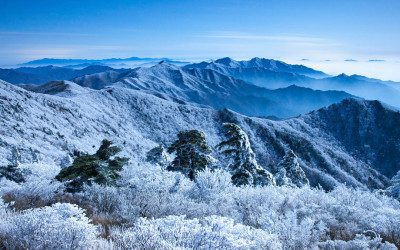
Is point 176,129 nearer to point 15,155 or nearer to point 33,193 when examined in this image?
point 15,155

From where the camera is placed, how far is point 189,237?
438cm

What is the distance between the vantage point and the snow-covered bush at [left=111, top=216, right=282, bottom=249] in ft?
13.3

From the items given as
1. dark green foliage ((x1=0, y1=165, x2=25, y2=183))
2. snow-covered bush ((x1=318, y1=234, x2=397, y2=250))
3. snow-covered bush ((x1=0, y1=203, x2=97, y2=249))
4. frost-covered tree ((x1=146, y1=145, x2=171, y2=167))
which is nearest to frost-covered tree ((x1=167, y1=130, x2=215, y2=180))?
frost-covered tree ((x1=146, y1=145, x2=171, y2=167))

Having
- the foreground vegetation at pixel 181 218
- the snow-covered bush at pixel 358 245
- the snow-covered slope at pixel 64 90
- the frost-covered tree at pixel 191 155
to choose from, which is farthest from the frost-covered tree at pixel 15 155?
the snow-covered slope at pixel 64 90

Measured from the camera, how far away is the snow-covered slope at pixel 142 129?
27391 mm

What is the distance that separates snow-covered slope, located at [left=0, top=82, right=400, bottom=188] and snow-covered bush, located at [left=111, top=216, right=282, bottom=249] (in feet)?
56.2

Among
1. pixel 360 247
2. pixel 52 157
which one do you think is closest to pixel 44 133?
pixel 52 157

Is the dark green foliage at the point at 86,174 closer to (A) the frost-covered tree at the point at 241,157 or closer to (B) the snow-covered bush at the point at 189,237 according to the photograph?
(B) the snow-covered bush at the point at 189,237

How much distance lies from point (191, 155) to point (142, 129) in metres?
44.2

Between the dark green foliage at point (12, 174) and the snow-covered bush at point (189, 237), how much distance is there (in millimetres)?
9446

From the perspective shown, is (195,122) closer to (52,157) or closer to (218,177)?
(52,157)

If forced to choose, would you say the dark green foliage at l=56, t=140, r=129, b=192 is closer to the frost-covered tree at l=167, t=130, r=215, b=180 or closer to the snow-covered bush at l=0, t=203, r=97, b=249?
the snow-covered bush at l=0, t=203, r=97, b=249

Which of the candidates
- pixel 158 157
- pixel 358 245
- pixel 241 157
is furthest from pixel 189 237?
pixel 158 157

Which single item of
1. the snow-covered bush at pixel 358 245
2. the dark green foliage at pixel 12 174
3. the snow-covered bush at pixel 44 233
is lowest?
the dark green foliage at pixel 12 174
